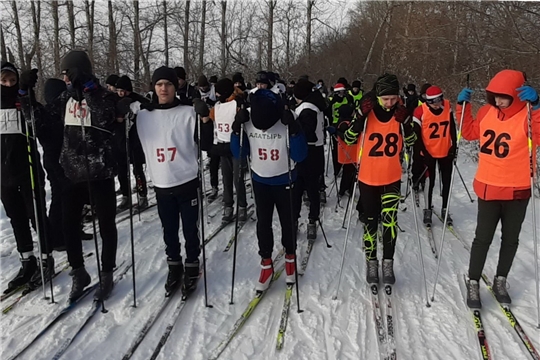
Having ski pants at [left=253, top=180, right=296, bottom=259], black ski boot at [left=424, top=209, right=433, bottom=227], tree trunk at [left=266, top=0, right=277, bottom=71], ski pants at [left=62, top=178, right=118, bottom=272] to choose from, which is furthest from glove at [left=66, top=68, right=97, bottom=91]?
tree trunk at [left=266, top=0, right=277, bottom=71]

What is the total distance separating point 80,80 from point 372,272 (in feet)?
10.9

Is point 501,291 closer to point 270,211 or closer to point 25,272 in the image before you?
point 270,211

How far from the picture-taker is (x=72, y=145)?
3631 mm

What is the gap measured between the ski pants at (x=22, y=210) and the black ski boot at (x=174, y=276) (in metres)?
1.22

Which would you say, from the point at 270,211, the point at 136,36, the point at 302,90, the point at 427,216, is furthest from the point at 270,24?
the point at 270,211

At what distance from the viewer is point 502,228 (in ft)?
12.3

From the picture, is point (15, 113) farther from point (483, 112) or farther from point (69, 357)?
point (483, 112)

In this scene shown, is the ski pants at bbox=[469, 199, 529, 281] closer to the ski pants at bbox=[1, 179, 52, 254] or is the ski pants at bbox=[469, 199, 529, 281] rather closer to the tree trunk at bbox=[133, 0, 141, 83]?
the ski pants at bbox=[1, 179, 52, 254]

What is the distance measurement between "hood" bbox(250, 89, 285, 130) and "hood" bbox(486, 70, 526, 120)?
185 centimetres

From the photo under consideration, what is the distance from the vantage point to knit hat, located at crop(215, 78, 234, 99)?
5633 mm

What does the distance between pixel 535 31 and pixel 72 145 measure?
8355mm

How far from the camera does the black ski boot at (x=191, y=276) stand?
402cm

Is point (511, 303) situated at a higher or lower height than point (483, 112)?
lower

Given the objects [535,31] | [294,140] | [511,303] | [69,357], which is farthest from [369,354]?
[535,31]
